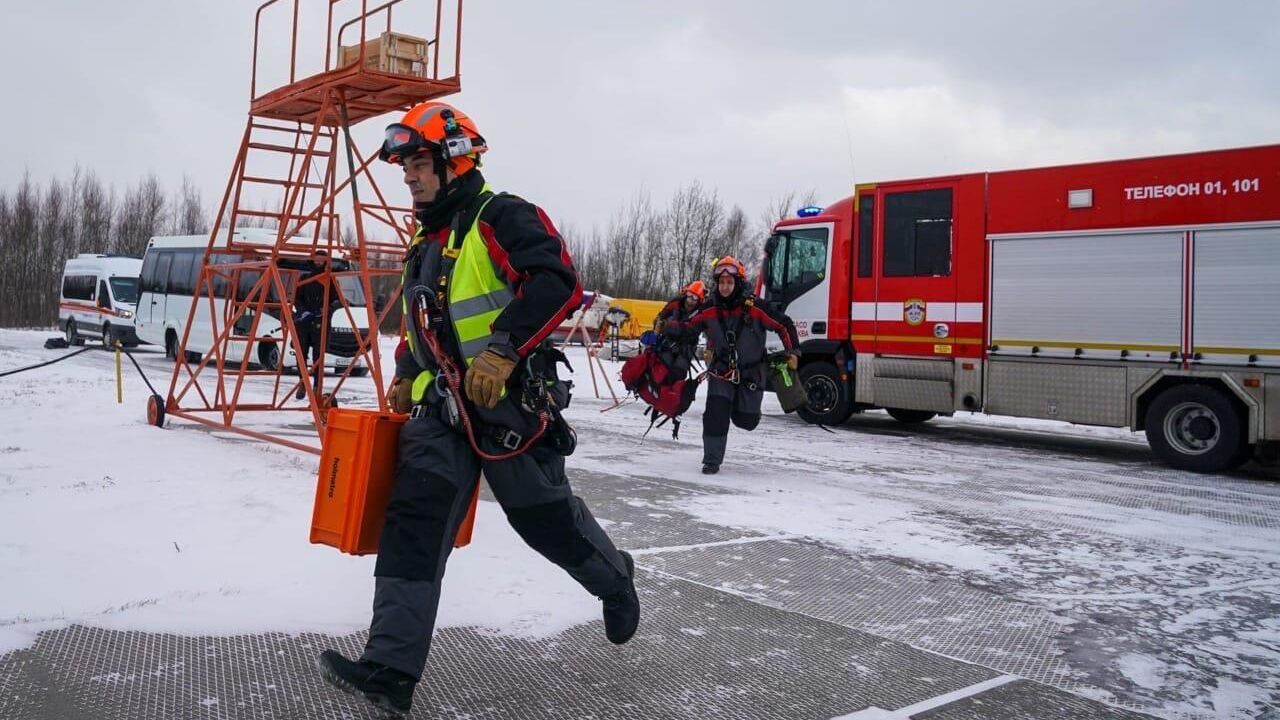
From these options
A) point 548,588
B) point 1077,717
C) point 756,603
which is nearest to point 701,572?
point 756,603

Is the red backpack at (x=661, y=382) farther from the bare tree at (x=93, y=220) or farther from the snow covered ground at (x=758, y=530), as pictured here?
the bare tree at (x=93, y=220)

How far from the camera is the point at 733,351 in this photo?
916 centimetres

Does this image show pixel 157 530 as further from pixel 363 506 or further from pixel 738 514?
pixel 738 514

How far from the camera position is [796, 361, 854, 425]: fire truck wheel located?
13883 mm

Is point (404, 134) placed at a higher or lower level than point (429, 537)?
higher

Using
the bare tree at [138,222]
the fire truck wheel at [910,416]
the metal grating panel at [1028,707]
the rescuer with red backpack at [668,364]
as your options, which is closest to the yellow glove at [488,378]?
the metal grating panel at [1028,707]

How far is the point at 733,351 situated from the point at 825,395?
5247 mm

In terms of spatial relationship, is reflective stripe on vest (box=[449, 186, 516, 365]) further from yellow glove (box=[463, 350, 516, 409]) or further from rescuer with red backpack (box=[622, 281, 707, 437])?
rescuer with red backpack (box=[622, 281, 707, 437])

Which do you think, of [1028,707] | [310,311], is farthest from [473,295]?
[310,311]

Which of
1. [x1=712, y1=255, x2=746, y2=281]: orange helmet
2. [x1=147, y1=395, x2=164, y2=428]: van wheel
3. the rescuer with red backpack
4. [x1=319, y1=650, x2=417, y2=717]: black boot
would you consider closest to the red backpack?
the rescuer with red backpack

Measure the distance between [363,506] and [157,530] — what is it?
9.55 feet

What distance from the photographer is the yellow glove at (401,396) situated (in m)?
3.87

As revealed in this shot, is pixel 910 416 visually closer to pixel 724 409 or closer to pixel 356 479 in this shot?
pixel 724 409

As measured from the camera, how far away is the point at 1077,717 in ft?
11.8
